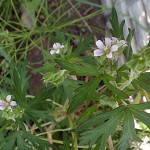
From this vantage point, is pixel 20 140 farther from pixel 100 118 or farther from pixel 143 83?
pixel 143 83

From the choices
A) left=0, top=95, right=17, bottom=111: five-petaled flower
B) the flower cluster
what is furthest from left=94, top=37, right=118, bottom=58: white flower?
left=0, top=95, right=17, bottom=111: five-petaled flower

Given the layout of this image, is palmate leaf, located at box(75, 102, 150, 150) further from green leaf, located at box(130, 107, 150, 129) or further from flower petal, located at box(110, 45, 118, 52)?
flower petal, located at box(110, 45, 118, 52)

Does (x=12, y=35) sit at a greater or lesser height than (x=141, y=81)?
lesser

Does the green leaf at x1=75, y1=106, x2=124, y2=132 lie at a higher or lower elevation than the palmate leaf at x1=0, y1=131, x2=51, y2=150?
higher

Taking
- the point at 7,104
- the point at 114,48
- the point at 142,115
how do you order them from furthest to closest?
the point at 7,104
the point at 142,115
the point at 114,48

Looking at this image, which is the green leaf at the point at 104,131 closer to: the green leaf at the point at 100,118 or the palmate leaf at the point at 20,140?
the green leaf at the point at 100,118

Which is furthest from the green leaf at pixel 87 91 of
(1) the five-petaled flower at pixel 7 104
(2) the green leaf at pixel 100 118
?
(1) the five-petaled flower at pixel 7 104

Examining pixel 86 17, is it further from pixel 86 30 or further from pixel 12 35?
pixel 12 35

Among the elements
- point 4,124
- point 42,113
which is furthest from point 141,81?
point 4,124

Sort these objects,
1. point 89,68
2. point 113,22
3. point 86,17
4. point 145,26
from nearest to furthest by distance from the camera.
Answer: point 89,68, point 113,22, point 145,26, point 86,17

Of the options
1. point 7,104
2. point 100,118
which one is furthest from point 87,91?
point 7,104

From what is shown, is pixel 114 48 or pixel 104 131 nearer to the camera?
pixel 114 48
